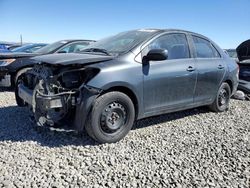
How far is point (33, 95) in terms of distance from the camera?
156 inches

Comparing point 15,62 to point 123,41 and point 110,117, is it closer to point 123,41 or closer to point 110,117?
point 123,41

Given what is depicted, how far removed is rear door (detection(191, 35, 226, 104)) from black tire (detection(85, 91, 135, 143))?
1654mm

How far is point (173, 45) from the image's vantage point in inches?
192

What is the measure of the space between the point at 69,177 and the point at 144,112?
1.75 metres

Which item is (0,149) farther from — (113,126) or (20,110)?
(20,110)

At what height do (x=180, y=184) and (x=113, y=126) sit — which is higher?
(x=113, y=126)

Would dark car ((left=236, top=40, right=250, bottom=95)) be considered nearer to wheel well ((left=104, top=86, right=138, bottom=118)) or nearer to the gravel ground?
the gravel ground

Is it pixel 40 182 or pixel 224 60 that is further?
pixel 224 60

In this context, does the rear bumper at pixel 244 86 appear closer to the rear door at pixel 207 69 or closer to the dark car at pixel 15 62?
the rear door at pixel 207 69

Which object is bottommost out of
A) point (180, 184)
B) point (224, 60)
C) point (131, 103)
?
point (180, 184)

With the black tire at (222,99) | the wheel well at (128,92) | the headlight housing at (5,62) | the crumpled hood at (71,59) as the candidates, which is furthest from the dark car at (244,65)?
the headlight housing at (5,62)

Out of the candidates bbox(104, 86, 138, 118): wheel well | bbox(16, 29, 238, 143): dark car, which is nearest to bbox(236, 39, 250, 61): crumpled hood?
bbox(16, 29, 238, 143): dark car

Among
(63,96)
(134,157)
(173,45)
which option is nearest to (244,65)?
(173,45)

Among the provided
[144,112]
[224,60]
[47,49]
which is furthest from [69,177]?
[47,49]
